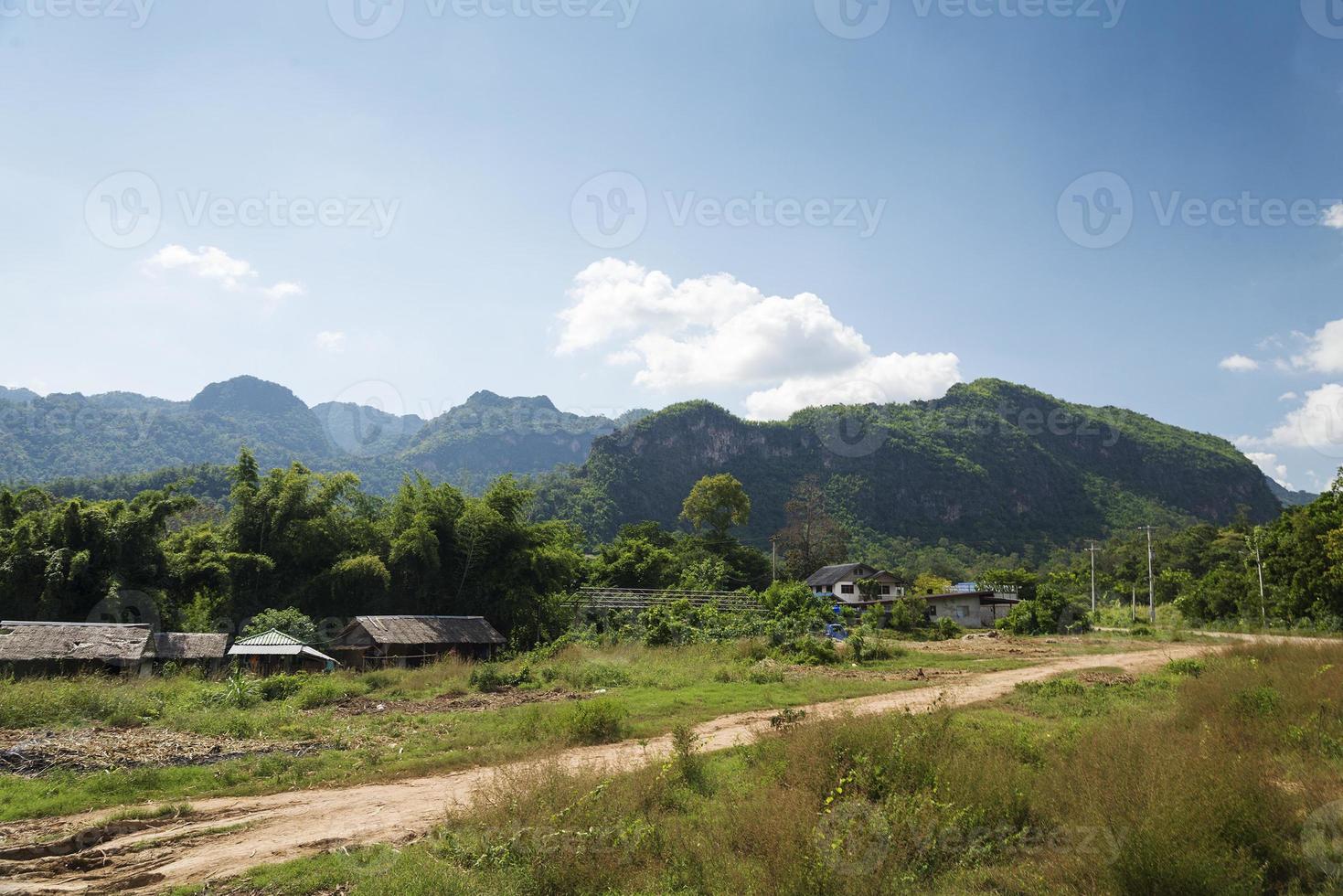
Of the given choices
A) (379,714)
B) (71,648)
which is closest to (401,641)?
(379,714)

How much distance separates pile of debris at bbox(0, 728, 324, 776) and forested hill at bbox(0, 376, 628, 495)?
7387 cm

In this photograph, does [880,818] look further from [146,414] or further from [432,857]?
[146,414]

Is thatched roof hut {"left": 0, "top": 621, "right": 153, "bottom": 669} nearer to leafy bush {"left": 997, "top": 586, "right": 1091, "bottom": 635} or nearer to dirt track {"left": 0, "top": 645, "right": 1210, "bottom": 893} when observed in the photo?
dirt track {"left": 0, "top": 645, "right": 1210, "bottom": 893}

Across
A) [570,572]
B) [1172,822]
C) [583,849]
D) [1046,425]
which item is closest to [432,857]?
[583,849]

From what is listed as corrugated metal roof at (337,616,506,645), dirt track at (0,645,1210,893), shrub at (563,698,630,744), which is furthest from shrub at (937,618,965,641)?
dirt track at (0,645,1210,893)

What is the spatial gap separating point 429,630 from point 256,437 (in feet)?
473

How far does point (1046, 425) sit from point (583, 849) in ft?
480

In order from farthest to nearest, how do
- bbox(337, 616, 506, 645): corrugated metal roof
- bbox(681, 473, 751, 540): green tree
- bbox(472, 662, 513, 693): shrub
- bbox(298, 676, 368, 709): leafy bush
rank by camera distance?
bbox(681, 473, 751, 540): green tree → bbox(337, 616, 506, 645): corrugated metal roof → bbox(472, 662, 513, 693): shrub → bbox(298, 676, 368, 709): leafy bush

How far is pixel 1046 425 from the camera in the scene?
134125mm

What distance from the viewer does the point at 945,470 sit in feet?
379

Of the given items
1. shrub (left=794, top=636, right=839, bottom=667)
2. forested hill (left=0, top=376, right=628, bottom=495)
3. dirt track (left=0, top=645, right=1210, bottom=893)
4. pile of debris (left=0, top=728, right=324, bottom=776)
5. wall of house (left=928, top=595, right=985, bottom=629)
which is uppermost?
forested hill (left=0, top=376, right=628, bottom=495)

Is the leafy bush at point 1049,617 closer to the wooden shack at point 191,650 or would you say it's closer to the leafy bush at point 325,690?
the leafy bush at point 325,690

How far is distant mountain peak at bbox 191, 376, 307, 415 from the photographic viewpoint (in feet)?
537

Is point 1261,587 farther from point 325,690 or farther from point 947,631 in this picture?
point 325,690
